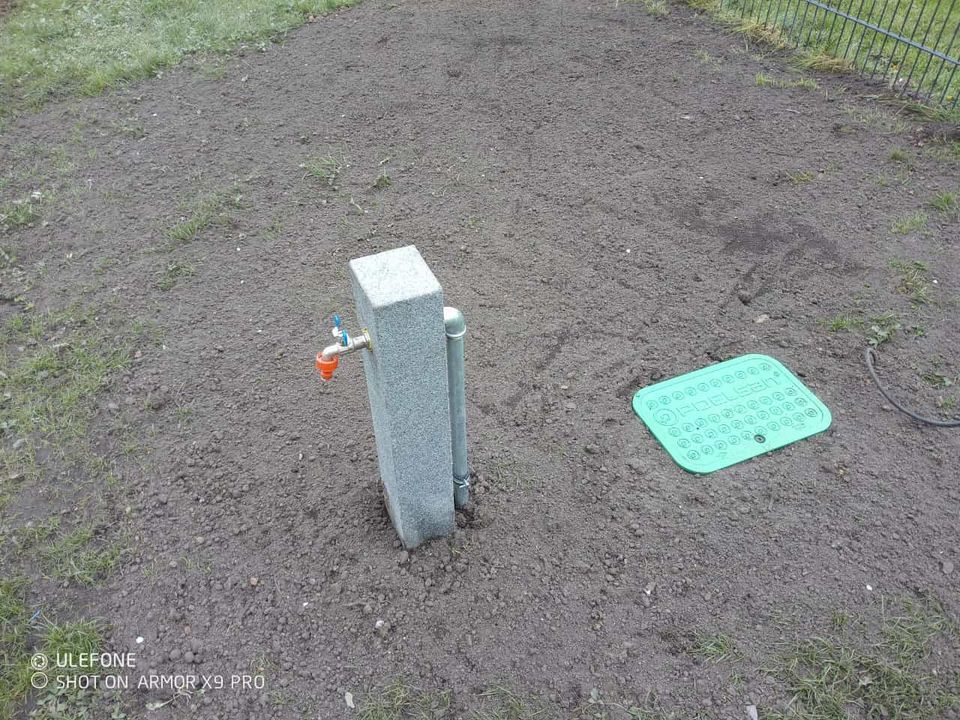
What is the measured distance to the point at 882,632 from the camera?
2.27 m

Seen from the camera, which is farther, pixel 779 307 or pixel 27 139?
pixel 27 139

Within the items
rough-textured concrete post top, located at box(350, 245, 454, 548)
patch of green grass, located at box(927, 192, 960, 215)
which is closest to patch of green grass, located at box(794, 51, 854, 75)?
patch of green grass, located at box(927, 192, 960, 215)

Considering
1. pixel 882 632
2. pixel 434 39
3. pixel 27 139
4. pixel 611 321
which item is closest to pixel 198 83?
pixel 27 139

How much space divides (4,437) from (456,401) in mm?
2171

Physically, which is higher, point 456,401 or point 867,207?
point 456,401

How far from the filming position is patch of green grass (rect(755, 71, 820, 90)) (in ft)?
16.7

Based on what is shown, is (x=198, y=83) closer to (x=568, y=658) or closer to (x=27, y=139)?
(x=27, y=139)

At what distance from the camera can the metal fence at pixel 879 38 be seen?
16.2 ft

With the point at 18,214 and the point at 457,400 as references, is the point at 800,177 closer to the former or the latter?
the point at 457,400

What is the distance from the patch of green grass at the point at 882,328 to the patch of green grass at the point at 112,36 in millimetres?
5331

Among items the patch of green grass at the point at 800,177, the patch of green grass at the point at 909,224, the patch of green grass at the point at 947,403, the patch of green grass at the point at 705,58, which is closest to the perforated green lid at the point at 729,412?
the patch of green grass at the point at 947,403

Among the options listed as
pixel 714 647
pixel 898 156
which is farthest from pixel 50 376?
pixel 898 156

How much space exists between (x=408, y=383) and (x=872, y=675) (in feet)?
5.75

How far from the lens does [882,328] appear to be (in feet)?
11.0
